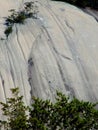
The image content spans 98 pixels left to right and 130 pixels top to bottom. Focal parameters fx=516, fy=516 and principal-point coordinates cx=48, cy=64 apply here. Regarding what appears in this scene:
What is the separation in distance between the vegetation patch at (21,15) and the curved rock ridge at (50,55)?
1.00 feet

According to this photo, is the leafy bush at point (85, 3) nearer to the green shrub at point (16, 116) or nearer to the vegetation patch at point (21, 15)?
the vegetation patch at point (21, 15)

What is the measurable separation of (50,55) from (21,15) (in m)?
3.29

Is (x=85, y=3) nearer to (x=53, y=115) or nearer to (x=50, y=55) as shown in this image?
(x=50, y=55)

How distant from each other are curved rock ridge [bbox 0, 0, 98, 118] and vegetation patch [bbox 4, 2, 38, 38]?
0.31m

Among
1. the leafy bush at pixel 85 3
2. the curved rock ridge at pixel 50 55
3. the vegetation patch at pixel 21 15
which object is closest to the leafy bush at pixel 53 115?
the curved rock ridge at pixel 50 55

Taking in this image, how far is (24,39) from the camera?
30141mm

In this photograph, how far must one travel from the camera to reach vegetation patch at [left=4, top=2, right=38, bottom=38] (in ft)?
100

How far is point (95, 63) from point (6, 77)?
232 inches

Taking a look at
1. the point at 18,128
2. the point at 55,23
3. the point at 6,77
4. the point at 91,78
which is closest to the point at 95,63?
the point at 91,78

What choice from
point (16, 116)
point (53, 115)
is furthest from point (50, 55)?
point (16, 116)

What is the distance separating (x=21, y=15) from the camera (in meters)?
31.2

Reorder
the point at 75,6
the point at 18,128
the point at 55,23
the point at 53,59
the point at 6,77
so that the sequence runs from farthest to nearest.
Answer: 1. the point at 75,6
2. the point at 55,23
3. the point at 53,59
4. the point at 6,77
5. the point at 18,128

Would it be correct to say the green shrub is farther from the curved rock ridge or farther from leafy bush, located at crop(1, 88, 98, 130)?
the curved rock ridge

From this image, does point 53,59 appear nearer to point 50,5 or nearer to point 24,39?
point 24,39
